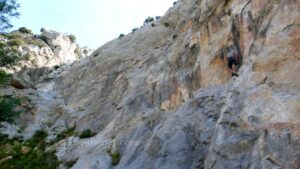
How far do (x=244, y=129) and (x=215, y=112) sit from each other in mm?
3115

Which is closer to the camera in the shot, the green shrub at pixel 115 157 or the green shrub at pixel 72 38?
the green shrub at pixel 115 157

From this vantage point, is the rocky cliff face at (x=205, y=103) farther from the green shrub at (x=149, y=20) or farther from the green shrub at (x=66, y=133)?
the green shrub at (x=149, y=20)

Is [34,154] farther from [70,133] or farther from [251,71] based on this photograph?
[251,71]

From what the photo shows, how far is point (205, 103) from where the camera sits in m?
16.5

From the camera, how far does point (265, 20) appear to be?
1446 centimetres

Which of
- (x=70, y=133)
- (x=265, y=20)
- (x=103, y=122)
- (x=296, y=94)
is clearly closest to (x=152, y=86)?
(x=103, y=122)

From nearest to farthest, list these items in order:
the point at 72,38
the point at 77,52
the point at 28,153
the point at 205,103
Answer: the point at 205,103
the point at 28,153
the point at 77,52
the point at 72,38

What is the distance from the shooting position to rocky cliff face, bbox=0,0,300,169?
1201cm

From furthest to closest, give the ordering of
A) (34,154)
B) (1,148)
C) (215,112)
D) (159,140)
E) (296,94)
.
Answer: (1,148), (34,154), (159,140), (215,112), (296,94)

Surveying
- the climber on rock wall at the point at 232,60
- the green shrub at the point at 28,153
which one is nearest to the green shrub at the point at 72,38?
the green shrub at the point at 28,153

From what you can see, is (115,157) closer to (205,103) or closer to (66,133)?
(205,103)

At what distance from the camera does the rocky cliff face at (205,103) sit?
39.4ft

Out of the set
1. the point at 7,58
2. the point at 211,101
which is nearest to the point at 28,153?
the point at 7,58

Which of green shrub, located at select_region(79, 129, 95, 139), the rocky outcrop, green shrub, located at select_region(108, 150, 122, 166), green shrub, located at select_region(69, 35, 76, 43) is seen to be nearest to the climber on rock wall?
green shrub, located at select_region(108, 150, 122, 166)
